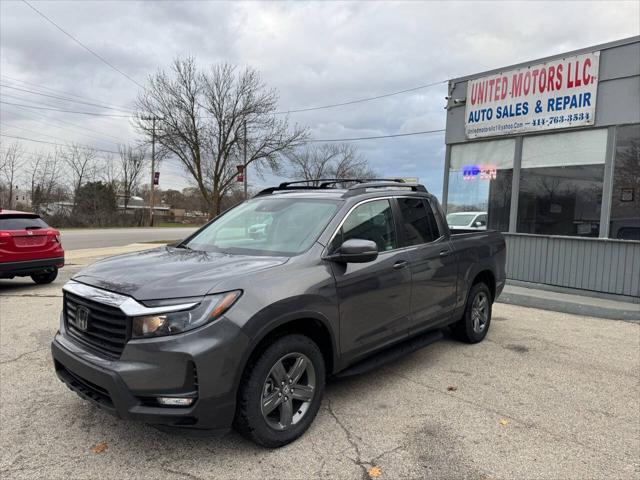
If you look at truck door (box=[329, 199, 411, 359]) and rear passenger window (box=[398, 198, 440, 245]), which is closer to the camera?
truck door (box=[329, 199, 411, 359])

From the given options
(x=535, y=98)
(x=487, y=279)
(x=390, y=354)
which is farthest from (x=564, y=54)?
(x=390, y=354)

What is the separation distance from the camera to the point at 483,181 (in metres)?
10.5

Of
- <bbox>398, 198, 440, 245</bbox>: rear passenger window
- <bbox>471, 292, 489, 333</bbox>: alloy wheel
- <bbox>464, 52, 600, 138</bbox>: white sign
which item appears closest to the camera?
<bbox>398, 198, 440, 245</bbox>: rear passenger window

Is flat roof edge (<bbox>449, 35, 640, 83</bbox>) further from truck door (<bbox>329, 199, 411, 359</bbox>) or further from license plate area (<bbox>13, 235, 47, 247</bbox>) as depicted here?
license plate area (<bbox>13, 235, 47, 247</bbox>)

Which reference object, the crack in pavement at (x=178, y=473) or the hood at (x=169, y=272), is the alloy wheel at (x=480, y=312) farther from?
the crack in pavement at (x=178, y=473)

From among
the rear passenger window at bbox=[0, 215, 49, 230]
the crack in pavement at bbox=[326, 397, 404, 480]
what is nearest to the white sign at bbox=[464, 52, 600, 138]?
the crack in pavement at bbox=[326, 397, 404, 480]

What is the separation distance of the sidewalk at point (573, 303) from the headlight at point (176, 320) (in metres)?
6.99

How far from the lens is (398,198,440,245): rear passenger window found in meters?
4.46

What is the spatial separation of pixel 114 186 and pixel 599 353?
62.9m

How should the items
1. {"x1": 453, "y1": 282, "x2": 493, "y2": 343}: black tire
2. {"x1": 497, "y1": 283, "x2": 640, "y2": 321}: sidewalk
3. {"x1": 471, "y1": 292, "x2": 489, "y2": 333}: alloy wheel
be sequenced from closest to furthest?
{"x1": 453, "y1": 282, "x2": 493, "y2": 343}: black tire
{"x1": 471, "y1": 292, "x2": 489, "y2": 333}: alloy wheel
{"x1": 497, "y1": 283, "x2": 640, "y2": 321}: sidewalk

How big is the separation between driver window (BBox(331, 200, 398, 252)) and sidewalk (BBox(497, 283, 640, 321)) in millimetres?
5106

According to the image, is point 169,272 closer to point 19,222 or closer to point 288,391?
point 288,391

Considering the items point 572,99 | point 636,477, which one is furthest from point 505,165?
point 636,477

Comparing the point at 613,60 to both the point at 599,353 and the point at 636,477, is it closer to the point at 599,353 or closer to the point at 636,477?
the point at 599,353
